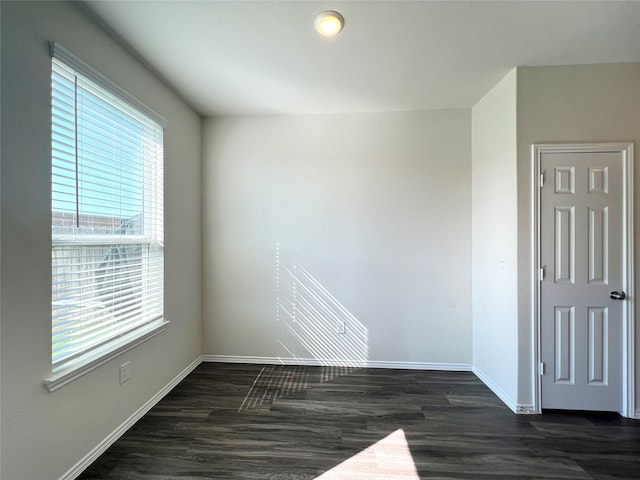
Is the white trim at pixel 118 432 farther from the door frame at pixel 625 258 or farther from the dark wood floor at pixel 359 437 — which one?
→ the door frame at pixel 625 258

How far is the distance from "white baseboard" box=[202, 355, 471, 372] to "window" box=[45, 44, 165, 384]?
1.05m

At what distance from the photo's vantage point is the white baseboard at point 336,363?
295 cm

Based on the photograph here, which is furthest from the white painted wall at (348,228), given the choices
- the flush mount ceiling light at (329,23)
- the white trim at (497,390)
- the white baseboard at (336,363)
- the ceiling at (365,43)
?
the flush mount ceiling light at (329,23)

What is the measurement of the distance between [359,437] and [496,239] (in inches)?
77.7

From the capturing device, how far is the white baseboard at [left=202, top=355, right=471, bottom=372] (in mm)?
2953

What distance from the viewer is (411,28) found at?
5.86 ft

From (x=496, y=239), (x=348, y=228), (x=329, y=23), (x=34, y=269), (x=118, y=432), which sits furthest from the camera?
(x=348, y=228)

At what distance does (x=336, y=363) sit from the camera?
10.00 ft

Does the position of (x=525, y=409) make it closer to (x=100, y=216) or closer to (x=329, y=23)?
Result: (x=329, y=23)

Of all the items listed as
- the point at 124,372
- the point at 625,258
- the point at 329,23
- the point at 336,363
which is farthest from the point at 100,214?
the point at 625,258

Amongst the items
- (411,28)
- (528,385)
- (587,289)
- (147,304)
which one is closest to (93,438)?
(147,304)

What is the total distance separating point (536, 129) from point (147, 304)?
11.2 feet

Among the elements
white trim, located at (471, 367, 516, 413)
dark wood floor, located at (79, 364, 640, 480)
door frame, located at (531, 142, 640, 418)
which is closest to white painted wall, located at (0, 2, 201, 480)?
dark wood floor, located at (79, 364, 640, 480)

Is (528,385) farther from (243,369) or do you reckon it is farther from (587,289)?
(243,369)
